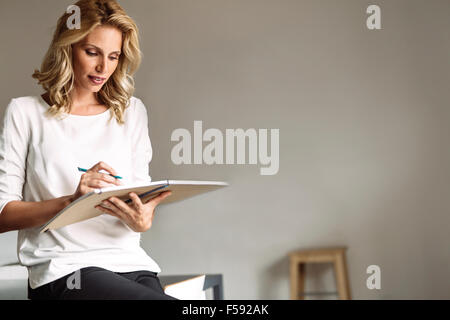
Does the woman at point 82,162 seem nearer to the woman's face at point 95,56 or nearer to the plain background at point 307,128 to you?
the woman's face at point 95,56

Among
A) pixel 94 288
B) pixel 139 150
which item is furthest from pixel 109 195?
pixel 139 150

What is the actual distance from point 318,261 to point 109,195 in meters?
2.05

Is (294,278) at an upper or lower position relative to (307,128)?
lower

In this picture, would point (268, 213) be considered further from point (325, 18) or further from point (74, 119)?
point (74, 119)

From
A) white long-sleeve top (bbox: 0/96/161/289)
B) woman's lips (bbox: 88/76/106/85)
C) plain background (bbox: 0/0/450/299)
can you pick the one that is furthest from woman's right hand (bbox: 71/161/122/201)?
plain background (bbox: 0/0/450/299)

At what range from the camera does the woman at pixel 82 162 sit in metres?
1.04

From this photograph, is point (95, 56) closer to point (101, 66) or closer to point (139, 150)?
point (101, 66)

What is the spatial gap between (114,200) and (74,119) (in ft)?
0.88

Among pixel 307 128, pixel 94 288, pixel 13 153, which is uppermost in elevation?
pixel 307 128

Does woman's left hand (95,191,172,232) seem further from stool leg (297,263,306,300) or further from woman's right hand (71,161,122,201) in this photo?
stool leg (297,263,306,300)

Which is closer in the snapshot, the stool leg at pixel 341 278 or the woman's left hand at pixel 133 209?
the woman's left hand at pixel 133 209

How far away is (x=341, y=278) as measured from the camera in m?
2.76

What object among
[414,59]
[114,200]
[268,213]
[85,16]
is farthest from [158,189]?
[414,59]

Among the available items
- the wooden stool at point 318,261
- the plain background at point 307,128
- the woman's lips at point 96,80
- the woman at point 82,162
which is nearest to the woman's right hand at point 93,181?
the woman at point 82,162
